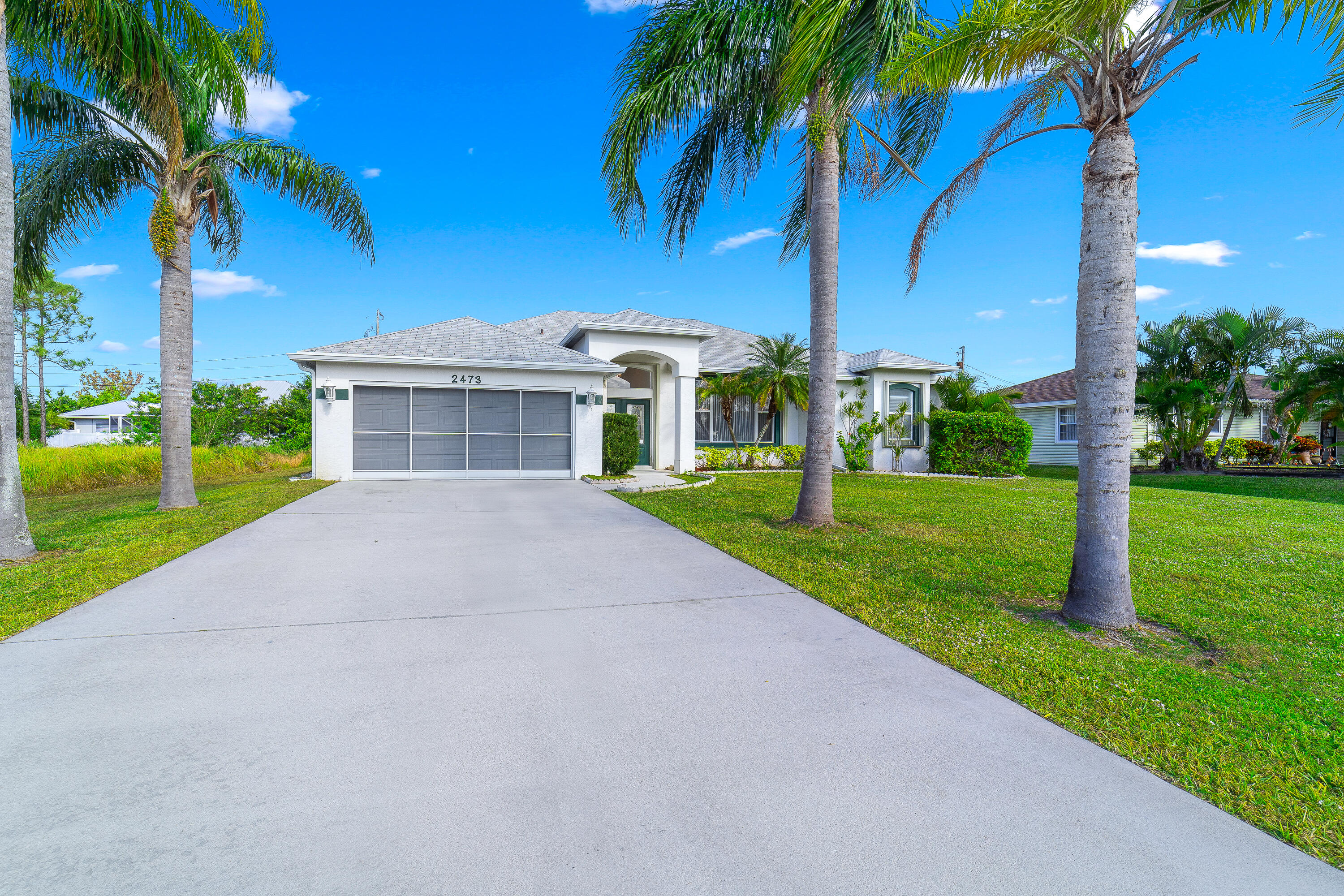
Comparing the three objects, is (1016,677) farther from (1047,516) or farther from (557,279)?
(557,279)

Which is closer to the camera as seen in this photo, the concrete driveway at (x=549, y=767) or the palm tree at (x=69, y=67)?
the concrete driveway at (x=549, y=767)

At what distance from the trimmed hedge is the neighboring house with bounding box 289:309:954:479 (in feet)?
22.5

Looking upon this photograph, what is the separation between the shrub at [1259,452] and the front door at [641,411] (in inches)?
878

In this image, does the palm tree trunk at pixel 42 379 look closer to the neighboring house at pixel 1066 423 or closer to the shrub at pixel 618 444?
the shrub at pixel 618 444

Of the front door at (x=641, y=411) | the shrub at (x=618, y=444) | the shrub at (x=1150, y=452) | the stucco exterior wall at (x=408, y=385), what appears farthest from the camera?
the shrub at (x=1150, y=452)

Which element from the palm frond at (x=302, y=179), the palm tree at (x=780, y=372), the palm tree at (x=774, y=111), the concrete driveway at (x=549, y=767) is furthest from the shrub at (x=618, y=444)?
the concrete driveway at (x=549, y=767)

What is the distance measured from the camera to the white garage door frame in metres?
14.1

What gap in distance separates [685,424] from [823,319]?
8.66 metres

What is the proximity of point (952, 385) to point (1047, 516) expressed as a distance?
11.3 meters

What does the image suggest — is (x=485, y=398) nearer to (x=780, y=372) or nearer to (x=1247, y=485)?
(x=780, y=372)

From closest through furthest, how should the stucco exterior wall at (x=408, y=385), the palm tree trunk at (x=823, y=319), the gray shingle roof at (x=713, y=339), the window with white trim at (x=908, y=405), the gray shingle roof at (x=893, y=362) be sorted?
the palm tree trunk at (x=823, y=319) < the stucco exterior wall at (x=408, y=385) < the gray shingle roof at (x=713, y=339) < the gray shingle roof at (x=893, y=362) < the window with white trim at (x=908, y=405)

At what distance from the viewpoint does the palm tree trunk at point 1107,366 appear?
4219mm

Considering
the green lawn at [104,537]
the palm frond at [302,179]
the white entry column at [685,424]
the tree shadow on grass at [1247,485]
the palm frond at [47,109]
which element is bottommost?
the green lawn at [104,537]

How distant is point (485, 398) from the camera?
1466cm
